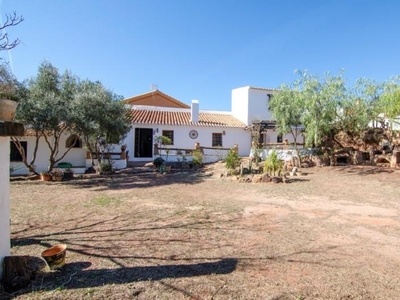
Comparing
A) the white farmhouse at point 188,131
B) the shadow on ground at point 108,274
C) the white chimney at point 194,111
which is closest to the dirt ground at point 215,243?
the shadow on ground at point 108,274

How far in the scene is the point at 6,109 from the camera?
10.2 ft

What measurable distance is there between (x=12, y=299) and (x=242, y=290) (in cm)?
252

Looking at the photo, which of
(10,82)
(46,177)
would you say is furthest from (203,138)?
(10,82)

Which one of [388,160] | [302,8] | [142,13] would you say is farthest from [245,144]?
[142,13]

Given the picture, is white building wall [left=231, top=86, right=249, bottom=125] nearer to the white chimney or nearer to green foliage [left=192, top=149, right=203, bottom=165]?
the white chimney

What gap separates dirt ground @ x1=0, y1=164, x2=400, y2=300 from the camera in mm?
Result: 3039

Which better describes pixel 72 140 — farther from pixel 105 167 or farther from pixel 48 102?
pixel 48 102

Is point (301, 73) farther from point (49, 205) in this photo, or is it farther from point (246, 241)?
point (49, 205)

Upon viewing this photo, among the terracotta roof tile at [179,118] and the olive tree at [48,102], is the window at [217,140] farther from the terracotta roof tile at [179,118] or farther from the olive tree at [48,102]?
the olive tree at [48,102]

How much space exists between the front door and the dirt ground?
1049 centimetres

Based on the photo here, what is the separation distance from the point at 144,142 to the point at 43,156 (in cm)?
684

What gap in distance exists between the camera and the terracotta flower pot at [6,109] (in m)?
3.05

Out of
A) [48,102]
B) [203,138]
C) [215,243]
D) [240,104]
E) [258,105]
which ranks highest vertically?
[240,104]

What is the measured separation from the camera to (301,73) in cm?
1402
